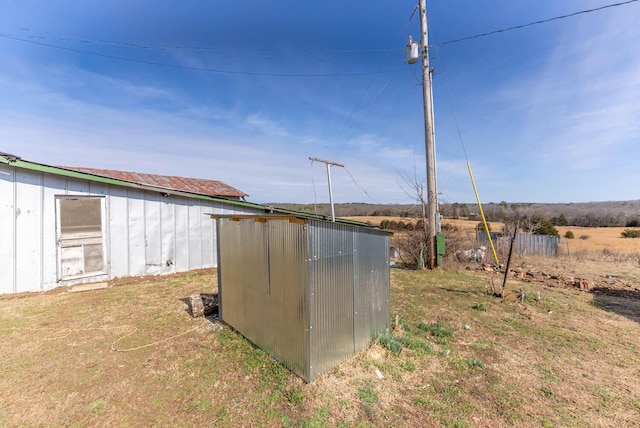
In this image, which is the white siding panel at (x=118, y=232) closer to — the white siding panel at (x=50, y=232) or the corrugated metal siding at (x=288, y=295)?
the white siding panel at (x=50, y=232)

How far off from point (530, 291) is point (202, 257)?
363 inches

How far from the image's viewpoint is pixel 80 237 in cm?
638

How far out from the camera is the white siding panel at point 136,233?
7062mm

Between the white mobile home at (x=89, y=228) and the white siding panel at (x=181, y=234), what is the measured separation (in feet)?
0.09

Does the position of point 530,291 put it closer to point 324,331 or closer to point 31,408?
point 324,331

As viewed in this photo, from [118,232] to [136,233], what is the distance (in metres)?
0.40

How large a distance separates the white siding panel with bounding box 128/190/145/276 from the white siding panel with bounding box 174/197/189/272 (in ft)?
2.85

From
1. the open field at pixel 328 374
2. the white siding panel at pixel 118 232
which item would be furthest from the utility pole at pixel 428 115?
the white siding panel at pixel 118 232

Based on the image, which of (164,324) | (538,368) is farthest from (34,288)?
(538,368)

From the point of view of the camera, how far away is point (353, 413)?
2.33 m

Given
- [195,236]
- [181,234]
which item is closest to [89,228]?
[181,234]

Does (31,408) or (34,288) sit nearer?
(31,408)

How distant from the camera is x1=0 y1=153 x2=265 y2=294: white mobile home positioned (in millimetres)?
5641

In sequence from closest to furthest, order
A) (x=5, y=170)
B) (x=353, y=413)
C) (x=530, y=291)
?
(x=353, y=413) < (x=5, y=170) < (x=530, y=291)
